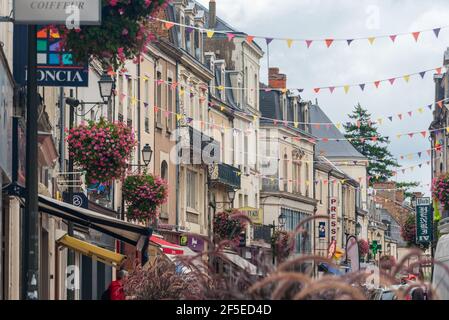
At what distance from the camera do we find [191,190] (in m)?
51.4

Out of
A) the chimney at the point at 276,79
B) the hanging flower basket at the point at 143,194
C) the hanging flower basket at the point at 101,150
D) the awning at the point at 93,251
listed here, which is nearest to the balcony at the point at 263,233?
the chimney at the point at 276,79

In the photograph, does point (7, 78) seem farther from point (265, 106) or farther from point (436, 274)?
point (265, 106)

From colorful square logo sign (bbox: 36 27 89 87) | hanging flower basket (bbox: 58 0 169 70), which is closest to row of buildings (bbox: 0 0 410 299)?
colorful square logo sign (bbox: 36 27 89 87)

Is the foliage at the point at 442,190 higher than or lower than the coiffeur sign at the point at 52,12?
lower

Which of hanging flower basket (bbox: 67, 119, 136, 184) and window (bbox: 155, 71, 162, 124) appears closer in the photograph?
hanging flower basket (bbox: 67, 119, 136, 184)

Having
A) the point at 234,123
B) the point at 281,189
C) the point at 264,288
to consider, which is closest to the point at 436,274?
the point at 264,288

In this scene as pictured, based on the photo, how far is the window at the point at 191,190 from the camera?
166 feet

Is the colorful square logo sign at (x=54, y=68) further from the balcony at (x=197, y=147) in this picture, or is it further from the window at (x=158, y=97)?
the balcony at (x=197, y=147)

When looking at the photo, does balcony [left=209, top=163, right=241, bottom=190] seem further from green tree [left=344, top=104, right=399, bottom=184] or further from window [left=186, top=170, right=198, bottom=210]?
green tree [left=344, top=104, right=399, bottom=184]

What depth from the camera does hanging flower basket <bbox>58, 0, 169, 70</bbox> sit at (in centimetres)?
1442

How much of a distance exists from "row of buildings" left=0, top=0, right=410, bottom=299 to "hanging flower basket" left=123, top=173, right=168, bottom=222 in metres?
0.37

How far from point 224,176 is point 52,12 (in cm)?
4325

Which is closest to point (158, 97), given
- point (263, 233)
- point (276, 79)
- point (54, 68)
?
point (263, 233)

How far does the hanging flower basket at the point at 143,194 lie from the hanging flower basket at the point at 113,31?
2103 centimetres
